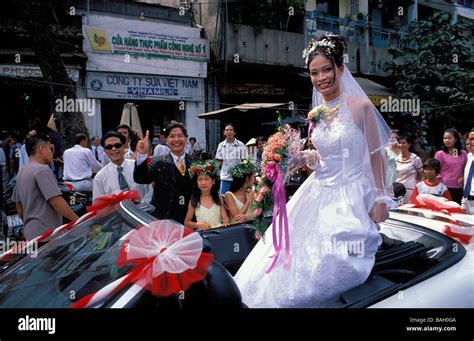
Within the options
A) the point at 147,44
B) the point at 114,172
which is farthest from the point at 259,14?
the point at 114,172

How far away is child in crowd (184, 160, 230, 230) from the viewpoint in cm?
424

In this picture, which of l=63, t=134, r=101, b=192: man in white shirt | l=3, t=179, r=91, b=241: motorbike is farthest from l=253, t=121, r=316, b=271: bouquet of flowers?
l=63, t=134, r=101, b=192: man in white shirt

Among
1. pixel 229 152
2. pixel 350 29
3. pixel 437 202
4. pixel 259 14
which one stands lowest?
pixel 437 202

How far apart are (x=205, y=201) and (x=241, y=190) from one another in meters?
0.43

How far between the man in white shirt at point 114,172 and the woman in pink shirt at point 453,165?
4334 millimetres

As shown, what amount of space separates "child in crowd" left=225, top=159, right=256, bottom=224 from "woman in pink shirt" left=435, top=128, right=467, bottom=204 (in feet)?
10.6

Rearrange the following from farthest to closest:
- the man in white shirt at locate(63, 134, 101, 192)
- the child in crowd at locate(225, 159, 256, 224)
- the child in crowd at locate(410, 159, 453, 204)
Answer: the man in white shirt at locate(63, 134, 101, 192), the child in crowd at locate(410, 159, 453, 204), the child in crowd at locate(225, 159, 256, 224)

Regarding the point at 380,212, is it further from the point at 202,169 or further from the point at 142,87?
the point at 142,87

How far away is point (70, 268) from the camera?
1925mm

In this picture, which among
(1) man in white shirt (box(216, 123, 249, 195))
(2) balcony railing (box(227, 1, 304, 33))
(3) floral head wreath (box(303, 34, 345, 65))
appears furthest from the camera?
(2) balcony railing (box(227, 1, 304, 33))

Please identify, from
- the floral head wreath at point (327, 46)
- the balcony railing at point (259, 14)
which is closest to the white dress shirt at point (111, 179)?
the floral head wreath at point (327, 46)

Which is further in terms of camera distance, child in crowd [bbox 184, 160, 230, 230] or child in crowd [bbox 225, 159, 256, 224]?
child in crowd [bbox 225, 159, 256, 224]

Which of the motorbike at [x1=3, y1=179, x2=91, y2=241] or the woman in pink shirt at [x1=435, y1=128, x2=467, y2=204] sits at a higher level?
the woman in pink shirt at [x1=435, y1=128, x2=467, y2=204]

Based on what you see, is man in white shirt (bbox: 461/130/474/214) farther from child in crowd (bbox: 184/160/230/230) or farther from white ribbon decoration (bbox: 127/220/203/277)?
white ribbon decoration (bbox: 127/220/203/277)
